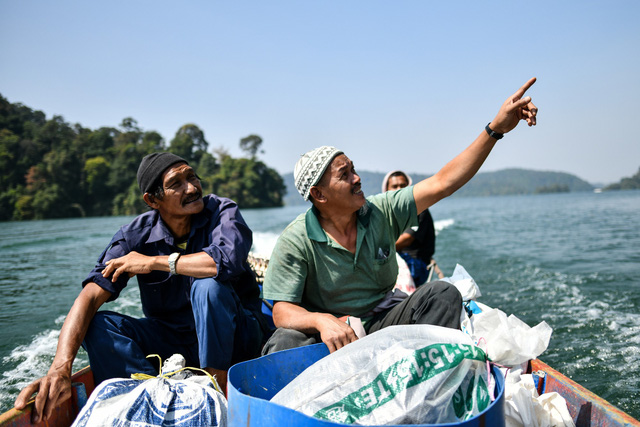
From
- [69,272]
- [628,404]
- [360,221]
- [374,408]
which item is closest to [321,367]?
[374,408]

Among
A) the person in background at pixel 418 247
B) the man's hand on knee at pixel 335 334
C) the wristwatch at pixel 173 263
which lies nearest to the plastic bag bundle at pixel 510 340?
the man's hand on knee at pixel 335 334

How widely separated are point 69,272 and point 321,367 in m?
11.0

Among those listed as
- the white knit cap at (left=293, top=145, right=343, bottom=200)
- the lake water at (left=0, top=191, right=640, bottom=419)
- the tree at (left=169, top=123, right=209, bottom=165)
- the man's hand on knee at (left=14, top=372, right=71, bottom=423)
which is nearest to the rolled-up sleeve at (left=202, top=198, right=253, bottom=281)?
the white knit cap at (left=293, top=145, right=343, bottom=200)

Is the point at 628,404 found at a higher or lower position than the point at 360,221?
lower

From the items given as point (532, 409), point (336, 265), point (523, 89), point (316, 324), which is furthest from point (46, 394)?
point (523, 89)

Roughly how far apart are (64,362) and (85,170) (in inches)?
2416

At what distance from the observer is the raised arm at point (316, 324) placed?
172cm

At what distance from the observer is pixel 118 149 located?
6619 centimetres

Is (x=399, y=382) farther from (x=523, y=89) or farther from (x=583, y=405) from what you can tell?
(x=523, y=89)

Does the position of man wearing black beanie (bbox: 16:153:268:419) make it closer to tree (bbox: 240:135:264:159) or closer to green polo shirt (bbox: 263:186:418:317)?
green polo shirt (bbox: 263:186:418:317)

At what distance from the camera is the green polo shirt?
212 cm

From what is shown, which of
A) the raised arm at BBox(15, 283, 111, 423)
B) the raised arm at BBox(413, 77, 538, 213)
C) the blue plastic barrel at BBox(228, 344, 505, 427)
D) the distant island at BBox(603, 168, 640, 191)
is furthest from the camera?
the distant island at BBox(603, 168, 640, 191)

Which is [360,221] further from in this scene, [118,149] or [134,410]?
[118,149]

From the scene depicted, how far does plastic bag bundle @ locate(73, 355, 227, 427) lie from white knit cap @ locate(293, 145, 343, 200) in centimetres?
104
